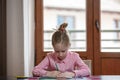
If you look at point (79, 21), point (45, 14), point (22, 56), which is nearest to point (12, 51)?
point (22, 56)

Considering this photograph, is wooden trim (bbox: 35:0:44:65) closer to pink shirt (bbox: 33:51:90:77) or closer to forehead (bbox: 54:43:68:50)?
pink shirt (bbox: 33:51:90:77)

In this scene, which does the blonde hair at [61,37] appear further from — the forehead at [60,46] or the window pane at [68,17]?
the window pane at [68,17]

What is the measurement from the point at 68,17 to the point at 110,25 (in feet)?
1.98

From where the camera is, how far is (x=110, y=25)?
328 centimetres

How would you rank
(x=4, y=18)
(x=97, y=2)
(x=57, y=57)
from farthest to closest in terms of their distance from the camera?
(x=97, y=2) < (x=4, y=18) < (x=57, y=57)

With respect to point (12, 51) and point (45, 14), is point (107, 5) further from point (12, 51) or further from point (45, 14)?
point (12, 51)

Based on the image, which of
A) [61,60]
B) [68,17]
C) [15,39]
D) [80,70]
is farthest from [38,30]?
[80,70]

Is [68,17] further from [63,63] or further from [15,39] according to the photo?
[63,63]

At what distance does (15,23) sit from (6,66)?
59 cm

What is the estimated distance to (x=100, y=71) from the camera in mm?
3230

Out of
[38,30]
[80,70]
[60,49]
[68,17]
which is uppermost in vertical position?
[68,17]

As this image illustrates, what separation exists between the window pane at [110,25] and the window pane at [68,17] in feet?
0.88

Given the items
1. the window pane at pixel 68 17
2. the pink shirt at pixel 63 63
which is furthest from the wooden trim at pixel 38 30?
the pink shirt at pixel 63 63

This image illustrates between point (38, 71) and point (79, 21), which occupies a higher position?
point (79, 21)
